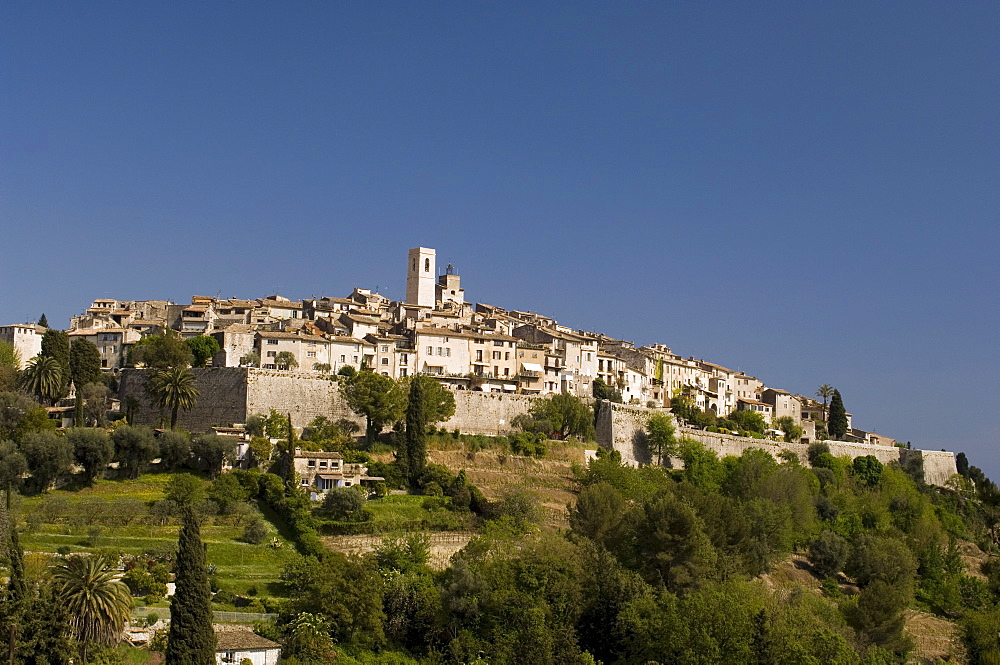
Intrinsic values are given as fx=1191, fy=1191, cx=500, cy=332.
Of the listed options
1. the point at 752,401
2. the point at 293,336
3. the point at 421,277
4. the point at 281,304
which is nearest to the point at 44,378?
the point at 293,336

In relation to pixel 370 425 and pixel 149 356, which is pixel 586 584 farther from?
pixel 149 356

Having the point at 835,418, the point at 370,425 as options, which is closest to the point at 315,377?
the point at 370,425

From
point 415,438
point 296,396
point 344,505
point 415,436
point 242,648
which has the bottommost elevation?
point 242,648

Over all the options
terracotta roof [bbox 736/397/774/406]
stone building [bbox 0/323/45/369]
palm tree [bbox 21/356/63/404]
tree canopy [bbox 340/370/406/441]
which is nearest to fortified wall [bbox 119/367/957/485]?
tree canopy [bbox 340/370/406/441]

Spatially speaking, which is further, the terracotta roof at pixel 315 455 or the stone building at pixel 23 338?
the stone building at pixel 23 338

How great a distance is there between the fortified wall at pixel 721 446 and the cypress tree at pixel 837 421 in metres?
4.25

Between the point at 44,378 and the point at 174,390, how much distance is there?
7.18 metres

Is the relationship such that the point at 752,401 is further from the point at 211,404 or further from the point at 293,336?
the point at 211,404

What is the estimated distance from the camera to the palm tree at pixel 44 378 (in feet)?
204

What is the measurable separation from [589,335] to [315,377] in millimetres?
39611

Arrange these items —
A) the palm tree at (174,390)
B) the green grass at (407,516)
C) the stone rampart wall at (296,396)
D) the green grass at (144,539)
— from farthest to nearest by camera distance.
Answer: the stone rampart wall at (296,396)
the palm tree at (174,390)
the green grass at (407,516)
the green grass at (144,539)

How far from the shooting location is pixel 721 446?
272ft

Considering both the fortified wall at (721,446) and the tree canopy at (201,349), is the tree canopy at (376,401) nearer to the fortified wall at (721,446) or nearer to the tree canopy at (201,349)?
the tree canopy at (201,349)

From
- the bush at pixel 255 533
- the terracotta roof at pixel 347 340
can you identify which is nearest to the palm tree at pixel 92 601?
the bush at pixel 255 533
